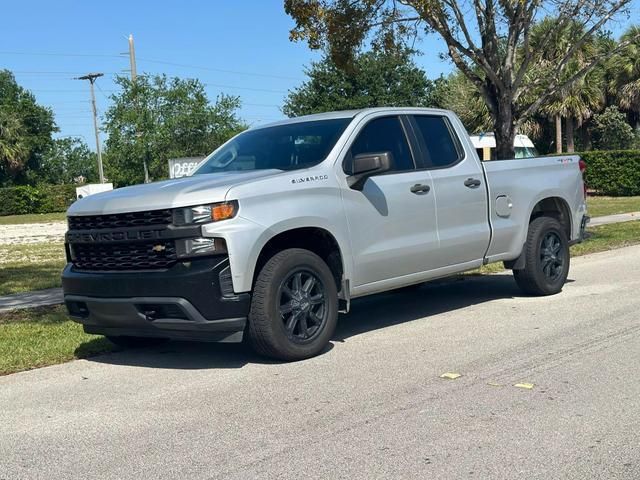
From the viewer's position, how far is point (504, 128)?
14195 millimetres

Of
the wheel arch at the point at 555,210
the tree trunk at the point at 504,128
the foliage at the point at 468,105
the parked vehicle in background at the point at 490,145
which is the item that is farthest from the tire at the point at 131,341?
the foliage at the point at 468,105

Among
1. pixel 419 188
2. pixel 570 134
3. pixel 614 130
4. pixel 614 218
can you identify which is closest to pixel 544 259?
pixel 419 188

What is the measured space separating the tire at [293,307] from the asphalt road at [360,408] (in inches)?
6.7

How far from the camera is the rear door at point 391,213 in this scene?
677 centimetres

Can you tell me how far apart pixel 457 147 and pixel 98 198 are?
3.59 metres

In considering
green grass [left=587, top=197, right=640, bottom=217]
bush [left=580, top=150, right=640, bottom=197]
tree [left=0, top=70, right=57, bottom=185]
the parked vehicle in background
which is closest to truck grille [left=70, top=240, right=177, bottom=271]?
green grass [left=587, top=197, right=640, bottom=217]

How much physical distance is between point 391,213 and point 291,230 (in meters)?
1.10

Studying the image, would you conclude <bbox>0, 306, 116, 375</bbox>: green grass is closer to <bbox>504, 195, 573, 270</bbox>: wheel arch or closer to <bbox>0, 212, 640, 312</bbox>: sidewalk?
<bbox>0, 212, 640, 312</bbox>: sidewalk

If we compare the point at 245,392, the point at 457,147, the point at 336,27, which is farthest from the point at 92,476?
the point at 336,27

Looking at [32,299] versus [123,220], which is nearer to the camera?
[123,220]

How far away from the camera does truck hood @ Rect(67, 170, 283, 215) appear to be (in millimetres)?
5859

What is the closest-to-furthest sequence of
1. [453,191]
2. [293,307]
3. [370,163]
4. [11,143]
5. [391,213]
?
[293,307]
[370,163]
[391,213]
[453,191]
[11,143]

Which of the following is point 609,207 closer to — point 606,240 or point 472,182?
point 606,240

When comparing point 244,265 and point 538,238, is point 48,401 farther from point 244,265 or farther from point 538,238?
point 538,238
